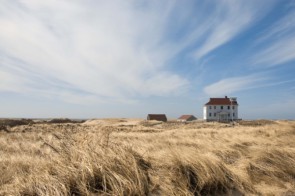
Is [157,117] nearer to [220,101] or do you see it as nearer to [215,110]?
[215,110]

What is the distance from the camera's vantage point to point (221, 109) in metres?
78.1

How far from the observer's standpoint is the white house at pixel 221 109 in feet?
253

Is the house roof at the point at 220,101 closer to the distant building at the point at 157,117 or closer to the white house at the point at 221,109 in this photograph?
the white house at the point at 221,109

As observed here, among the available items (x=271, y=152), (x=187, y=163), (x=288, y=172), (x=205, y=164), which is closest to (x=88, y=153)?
(x=187, y=163)

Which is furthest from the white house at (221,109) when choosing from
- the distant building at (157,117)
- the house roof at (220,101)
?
the distant building at (157,117)

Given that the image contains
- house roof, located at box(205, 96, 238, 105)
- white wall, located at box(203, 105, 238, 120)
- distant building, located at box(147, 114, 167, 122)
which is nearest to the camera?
distant building, located at box(147, 114, 167, 122)

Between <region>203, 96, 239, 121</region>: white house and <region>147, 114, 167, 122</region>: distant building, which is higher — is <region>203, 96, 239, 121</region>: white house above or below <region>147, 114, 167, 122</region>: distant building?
above

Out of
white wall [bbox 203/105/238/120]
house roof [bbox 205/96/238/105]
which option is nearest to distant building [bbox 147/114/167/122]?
white wall [bbox 203/105/238/120]

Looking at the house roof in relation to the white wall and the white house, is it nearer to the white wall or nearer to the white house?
the white house

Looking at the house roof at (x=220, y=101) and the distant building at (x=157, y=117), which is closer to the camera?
the distant building at (x=157, y=117)

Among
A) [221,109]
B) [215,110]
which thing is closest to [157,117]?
[215,110]

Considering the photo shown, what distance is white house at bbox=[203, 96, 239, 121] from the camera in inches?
3034

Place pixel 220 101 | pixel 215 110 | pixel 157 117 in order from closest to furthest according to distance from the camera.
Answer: pixel 157 117 < pixel 215 110 < pixel 220 101

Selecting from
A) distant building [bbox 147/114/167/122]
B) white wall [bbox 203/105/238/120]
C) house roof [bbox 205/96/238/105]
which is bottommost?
distant building [bbox 147/114/167/122]
